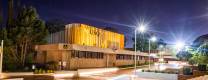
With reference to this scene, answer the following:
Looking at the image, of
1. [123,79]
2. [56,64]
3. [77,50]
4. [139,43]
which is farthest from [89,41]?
[139,43]

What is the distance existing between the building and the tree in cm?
286

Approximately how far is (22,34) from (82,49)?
9399 mm

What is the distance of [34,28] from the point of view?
4006cm

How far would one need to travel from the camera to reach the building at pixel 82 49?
40.7 metres

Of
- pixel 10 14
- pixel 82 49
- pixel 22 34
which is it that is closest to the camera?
pixel 22 34

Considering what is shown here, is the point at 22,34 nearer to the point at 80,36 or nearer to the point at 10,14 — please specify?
the point at 10,14

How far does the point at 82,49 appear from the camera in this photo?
1699 inches

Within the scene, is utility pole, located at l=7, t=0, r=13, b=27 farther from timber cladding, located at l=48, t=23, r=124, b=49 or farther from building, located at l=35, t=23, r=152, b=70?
timber cladding, located at l=48, t=23, r=124, b=49

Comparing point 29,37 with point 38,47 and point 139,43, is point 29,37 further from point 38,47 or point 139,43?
point 139,43

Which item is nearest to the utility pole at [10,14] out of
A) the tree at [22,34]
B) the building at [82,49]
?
the tree at [22,34]

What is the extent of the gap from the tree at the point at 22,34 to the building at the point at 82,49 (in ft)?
9.39

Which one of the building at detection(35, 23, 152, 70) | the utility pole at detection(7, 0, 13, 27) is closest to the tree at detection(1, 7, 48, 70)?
the utility pole at detection(7, 0, 13, 27)

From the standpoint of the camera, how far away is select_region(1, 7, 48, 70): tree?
37.2 metres

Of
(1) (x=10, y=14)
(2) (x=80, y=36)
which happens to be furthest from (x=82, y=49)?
(1) (x=10, y=14)
